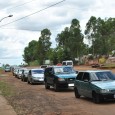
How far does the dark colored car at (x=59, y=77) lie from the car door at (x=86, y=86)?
621 centimetres

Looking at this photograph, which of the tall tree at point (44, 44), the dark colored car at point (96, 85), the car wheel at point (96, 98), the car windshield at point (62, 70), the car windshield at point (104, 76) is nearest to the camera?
the dark colored car at point (96, 85)

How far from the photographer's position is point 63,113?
1484 centimetres

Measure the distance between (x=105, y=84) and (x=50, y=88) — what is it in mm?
13110

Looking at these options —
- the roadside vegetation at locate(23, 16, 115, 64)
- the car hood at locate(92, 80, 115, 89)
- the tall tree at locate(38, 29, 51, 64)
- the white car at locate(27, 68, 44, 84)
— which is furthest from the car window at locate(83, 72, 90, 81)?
the tall tree at locate(38, 29, 51, 64)

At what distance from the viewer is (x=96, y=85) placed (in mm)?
17844

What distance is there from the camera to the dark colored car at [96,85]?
56.7ft

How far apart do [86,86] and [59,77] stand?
7.60 m

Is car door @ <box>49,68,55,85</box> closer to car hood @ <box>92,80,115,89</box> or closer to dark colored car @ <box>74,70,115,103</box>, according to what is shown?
dark colored car @ <box>74,70,115,103</box>

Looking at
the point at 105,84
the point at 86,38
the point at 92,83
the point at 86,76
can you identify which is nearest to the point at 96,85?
the point at 105,84

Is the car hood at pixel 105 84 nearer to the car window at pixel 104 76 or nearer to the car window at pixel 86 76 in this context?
the car window at pixel 104 76

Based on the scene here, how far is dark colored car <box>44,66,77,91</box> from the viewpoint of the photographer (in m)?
26.3

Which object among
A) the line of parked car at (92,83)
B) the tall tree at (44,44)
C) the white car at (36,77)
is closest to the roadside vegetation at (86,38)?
the tall tree at (44,44)

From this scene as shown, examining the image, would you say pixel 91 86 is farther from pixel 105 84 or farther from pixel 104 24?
pixel 104 24

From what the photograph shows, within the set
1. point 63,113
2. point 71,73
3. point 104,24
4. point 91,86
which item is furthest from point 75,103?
point 104,24
